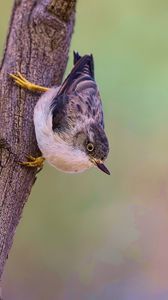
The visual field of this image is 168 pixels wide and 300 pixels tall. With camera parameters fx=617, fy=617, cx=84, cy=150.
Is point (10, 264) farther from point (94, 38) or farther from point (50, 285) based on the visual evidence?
point (94, 38)

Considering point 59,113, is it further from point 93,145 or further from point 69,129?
point 93,145

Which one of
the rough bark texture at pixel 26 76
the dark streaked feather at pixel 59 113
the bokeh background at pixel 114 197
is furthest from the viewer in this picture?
the bokeh background at pixel 114 197

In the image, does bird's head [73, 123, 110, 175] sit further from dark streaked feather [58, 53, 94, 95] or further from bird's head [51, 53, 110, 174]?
dark streaked feather [58, 53, 94, 95]

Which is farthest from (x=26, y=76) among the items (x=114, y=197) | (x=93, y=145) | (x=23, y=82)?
(x=114, y=197)

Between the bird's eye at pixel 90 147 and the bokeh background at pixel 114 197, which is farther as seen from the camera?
the bokeh background at pixel 114 197

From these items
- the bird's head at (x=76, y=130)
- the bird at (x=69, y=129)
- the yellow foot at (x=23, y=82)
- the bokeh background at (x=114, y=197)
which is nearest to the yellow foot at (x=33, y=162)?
the bird at (x=69, y=129)

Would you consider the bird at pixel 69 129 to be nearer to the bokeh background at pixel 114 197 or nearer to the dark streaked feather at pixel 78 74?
the dark streaked feather at pixel 78 74

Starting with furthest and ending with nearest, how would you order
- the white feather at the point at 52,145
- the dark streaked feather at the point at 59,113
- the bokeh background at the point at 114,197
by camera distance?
the bokeh background at the point at 114,197 → the dark streaked feather at the point at 59,113 → the white feather at the point at 52,145
